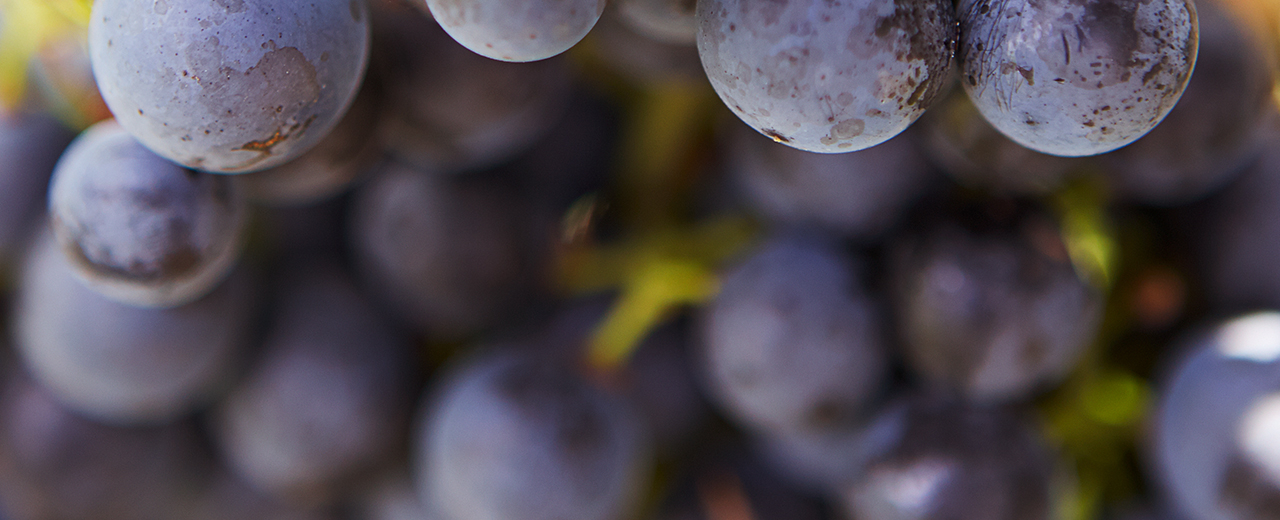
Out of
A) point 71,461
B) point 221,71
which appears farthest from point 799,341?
point 71,461

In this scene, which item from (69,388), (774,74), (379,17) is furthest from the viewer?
(69,388)

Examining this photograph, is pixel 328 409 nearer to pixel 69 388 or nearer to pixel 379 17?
pixel 69 388

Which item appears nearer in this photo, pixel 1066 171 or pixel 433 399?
pixel 1066 171

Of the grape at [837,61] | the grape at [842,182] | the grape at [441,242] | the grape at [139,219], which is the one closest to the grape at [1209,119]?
the grape at [842,182]

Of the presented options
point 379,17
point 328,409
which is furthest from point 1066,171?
point 328,409

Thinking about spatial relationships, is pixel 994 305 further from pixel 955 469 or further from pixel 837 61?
pixel 837 61

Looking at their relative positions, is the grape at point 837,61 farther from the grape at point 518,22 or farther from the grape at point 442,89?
the grape at point 442,89

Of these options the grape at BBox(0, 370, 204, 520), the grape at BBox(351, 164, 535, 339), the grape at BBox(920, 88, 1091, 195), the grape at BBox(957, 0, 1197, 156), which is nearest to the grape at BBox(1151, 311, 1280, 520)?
the grape at BBox(920, 88, 1091, 195)
